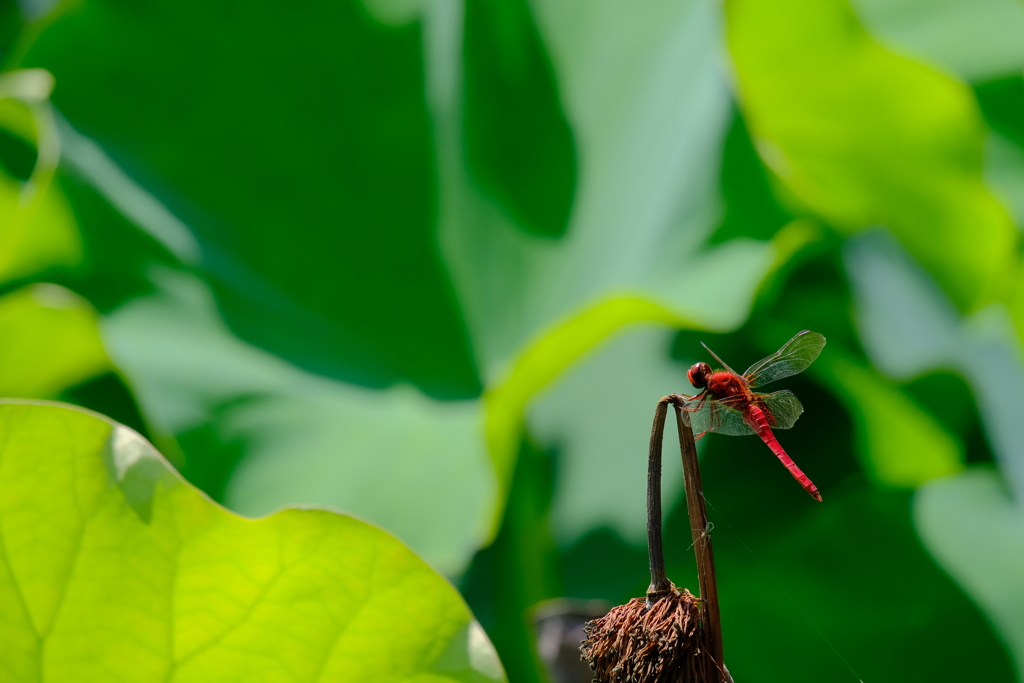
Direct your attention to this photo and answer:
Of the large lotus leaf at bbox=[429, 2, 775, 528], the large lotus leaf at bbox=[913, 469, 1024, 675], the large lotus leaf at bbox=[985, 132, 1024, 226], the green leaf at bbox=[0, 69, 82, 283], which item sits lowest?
the large lotus leaf at bbox=[913, 469, 1024, 675]

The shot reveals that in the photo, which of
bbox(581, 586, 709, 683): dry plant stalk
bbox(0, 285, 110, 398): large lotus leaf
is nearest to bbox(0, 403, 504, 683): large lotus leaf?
bbox(581, 586, 709, 683): dry plant stalk

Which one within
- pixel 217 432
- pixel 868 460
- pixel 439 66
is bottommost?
pixel 868 460

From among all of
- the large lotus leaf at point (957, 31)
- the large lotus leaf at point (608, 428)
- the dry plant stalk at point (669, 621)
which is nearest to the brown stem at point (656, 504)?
the dry plant stalk at point (669, 621)

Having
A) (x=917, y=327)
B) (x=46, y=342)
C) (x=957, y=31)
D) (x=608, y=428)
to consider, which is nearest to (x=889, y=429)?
(x=917, y=327)

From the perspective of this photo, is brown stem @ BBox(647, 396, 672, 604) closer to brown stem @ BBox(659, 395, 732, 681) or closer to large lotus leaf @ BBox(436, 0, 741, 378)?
brown stem @ BBox(659, 395, 732, 681)

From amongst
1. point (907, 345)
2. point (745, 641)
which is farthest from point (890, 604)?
point (907, 345)

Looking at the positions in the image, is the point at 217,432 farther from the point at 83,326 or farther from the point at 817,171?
the point at 817,171
